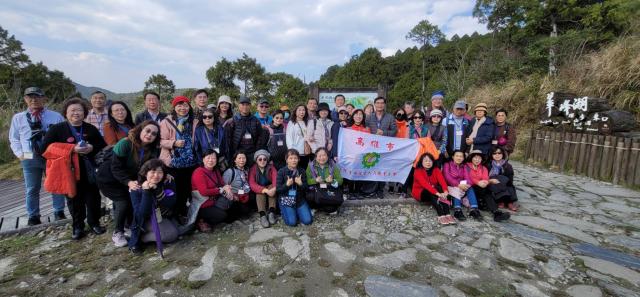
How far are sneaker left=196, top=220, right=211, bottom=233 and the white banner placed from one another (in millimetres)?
2404

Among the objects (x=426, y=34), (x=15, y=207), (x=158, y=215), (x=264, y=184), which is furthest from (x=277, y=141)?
(x=426, y=34)

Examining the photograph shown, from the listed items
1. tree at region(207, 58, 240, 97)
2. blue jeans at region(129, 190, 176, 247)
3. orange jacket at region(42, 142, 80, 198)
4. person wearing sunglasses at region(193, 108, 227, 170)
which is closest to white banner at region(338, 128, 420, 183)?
person wearing sunglasses at region(193, 108, 227, 170)

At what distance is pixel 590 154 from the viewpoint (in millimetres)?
7242

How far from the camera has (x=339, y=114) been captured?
234 inches

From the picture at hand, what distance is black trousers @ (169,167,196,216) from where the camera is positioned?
4.25 meters

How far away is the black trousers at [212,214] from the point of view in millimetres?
4070

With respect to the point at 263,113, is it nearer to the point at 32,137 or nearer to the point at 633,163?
the point at 32,137

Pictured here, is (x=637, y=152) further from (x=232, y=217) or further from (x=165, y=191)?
(x=165, y=191)

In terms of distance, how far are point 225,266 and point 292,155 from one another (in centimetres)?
177

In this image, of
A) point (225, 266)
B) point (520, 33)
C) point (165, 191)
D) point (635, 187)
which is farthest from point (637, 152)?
point (520, 33)

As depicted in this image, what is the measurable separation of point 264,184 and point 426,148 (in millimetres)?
2895

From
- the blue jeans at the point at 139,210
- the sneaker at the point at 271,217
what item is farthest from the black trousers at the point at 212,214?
the blue jeans at the point at 139,210

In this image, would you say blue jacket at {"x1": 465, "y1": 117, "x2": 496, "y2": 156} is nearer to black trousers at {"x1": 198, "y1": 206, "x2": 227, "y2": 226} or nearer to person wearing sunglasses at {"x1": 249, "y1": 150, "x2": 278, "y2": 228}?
person wearing sunglasses at {"x1": 249, "y1": 150, "x2": 278, "y2": 228}

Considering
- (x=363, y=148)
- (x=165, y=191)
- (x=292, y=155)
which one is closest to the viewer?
(x=165, y=191)
